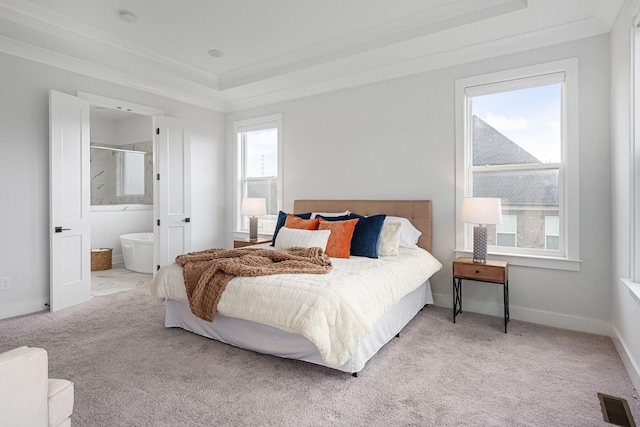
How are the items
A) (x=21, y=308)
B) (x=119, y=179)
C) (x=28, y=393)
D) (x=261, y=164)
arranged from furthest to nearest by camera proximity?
(x=119, y=179) → (x=261, y=164) → (x=21, y=308) → (x=28, y=393)

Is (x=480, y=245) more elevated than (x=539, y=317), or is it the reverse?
(x=480, y=245)

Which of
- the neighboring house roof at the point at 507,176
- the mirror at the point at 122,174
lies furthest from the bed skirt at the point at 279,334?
the mirror at the point at 122,174

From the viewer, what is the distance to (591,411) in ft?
6.51

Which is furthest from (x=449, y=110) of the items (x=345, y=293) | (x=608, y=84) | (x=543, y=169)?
(x=345, y=293)

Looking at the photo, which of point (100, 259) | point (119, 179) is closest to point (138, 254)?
point (100, 259)

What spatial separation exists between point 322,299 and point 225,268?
87cm

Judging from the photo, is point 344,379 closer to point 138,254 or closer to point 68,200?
point 68,200

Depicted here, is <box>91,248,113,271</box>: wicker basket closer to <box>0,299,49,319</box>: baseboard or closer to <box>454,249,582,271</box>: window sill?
<box>0,299,49,319</box>: baseboard

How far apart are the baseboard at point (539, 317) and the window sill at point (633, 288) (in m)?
0.89

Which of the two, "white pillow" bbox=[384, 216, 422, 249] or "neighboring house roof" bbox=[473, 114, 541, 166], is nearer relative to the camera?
"neighboring house roof" bbox=[473, 114, 541, 166]

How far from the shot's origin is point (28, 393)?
3.92 feet

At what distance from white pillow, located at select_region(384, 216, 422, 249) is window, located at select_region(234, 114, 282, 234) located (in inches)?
77.9

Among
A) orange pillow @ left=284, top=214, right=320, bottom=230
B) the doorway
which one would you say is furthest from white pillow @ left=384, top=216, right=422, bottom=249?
the doorway

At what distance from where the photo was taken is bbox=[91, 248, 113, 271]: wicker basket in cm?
594
